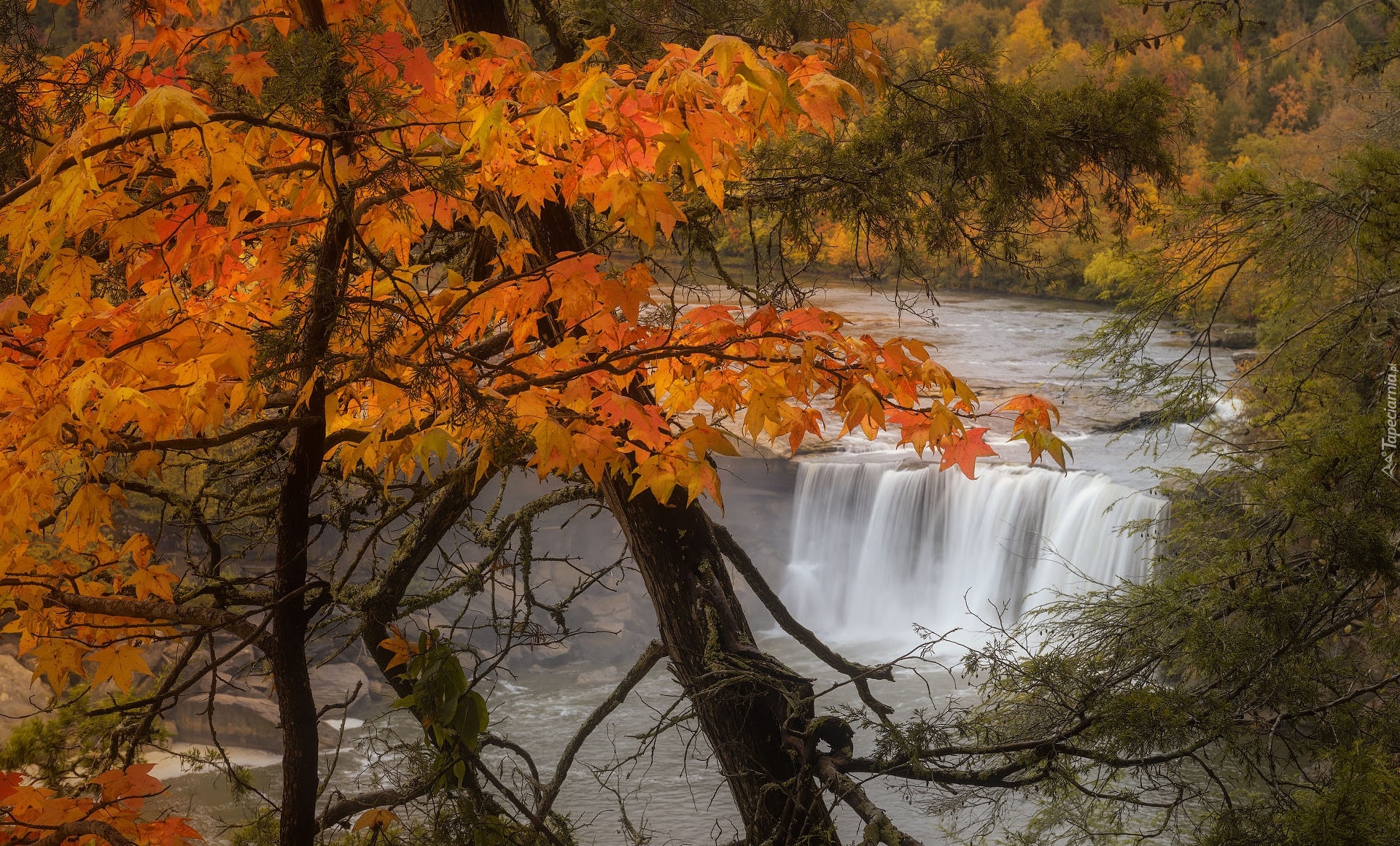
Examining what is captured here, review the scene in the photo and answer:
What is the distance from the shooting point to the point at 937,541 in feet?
46.3

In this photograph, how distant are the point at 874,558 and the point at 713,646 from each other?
12521 mm

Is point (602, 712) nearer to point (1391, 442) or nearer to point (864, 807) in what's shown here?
point (864, 807)

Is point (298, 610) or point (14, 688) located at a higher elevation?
point (298, 610)

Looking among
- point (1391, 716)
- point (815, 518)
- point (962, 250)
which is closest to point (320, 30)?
point (962, 250)

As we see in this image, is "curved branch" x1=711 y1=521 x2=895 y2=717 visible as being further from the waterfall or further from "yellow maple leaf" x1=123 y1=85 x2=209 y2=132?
the waterfall

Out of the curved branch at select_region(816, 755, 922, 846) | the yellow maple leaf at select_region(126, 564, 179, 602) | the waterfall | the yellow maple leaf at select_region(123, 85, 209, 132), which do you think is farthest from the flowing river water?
the yellow maple leaf at select_region(123, 85, 209, 132)

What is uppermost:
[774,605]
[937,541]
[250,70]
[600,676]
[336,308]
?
[250,70]

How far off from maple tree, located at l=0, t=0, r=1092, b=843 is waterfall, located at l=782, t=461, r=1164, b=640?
1013 cm

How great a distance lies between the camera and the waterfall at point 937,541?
11.8m

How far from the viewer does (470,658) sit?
1282 centimetres

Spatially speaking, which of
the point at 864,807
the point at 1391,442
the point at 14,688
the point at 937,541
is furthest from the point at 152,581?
the point at 937,541

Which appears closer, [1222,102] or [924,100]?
[924,100]

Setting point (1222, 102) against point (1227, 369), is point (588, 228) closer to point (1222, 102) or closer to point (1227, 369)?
point (1227, 369)

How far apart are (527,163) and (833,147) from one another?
4.86ft
